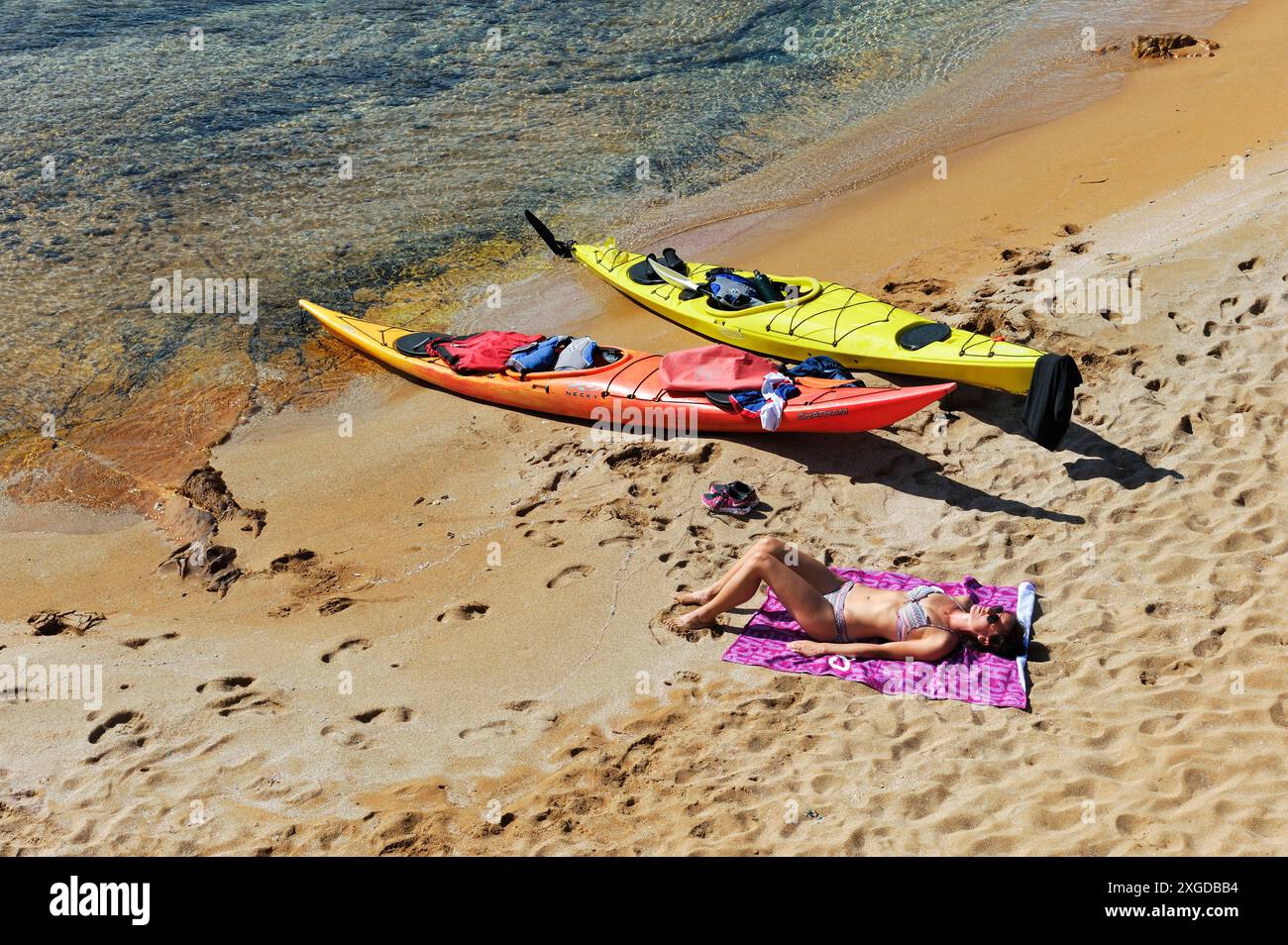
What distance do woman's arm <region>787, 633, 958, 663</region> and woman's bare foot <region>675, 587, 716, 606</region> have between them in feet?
2.21

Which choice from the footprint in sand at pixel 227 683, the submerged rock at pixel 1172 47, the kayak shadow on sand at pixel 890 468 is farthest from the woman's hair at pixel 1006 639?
the submerged rock at pixel 1172 47

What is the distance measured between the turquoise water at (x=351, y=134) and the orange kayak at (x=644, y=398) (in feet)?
7.13

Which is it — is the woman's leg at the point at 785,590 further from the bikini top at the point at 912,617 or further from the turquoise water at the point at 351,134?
the turquoise water at the point at 351,134

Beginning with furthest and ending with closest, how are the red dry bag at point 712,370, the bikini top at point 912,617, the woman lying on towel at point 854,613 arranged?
the red dry bag at point 712,370 → the bikini top at point 912,617 → the woman lying on towel at point 854,613

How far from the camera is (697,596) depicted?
6258 millimetres

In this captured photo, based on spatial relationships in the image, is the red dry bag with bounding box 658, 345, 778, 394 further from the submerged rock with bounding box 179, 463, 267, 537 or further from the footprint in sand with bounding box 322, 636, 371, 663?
the submerged rock with bounding box 179, 463, 267, 537

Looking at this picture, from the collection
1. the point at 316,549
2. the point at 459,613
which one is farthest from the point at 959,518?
the point at 316,549

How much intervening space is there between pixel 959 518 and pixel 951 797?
253cm

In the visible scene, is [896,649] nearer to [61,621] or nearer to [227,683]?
[227,683]

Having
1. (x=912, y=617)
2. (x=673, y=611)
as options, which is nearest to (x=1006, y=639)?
(x=912, y=617)

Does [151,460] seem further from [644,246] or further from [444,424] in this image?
[644,246]

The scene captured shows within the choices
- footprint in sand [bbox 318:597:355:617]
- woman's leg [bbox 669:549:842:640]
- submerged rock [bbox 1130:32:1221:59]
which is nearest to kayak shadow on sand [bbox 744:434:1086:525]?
woman's leg [bbox 669:549:842:640]

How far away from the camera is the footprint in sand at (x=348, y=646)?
631cm

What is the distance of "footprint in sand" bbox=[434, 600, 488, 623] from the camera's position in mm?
6590
